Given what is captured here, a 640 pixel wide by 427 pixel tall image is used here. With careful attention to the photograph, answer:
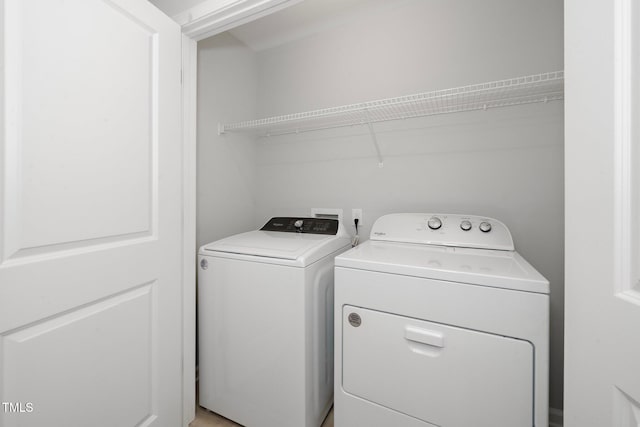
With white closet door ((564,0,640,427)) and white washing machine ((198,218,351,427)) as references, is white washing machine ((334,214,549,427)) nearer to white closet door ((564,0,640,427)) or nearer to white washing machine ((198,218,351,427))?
white washing machine ((198,218,351,427))

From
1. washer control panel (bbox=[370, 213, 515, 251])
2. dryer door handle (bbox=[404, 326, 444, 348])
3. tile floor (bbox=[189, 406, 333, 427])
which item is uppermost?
washer control panel (bbox=[370, 213, 515, 251])

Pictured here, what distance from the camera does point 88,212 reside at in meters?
0.94

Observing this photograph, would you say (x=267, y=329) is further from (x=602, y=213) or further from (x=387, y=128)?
(x=387, y=128)

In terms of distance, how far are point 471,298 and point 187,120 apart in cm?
156

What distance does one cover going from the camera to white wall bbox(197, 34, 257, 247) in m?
1.74

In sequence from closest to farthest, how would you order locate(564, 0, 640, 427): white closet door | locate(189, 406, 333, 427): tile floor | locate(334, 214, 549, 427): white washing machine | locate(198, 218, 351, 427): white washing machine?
locate(564, 0, 640, 427): white closet door, locate(334, 214, 549, 427): white washing machine, locate(198, 218, 351, 427): white washing machine, locate(189, 406, 333, 427): tile floor

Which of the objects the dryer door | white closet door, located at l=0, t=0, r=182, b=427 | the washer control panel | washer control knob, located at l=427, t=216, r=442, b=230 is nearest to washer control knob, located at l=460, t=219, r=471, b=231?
the washer control panel

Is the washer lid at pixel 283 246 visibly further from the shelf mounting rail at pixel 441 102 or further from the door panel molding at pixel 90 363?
the shelf mounting rail at pixel 441 102

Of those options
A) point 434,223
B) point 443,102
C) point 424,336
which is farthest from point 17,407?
point 443,102

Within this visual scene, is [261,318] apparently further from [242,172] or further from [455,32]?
[455,32]

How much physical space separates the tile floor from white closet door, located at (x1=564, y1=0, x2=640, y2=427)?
4.07 ft

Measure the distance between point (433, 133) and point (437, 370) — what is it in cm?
133

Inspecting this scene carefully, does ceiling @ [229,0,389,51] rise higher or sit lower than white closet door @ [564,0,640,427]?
higher

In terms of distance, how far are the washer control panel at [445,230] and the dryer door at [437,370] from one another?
1.83ft
